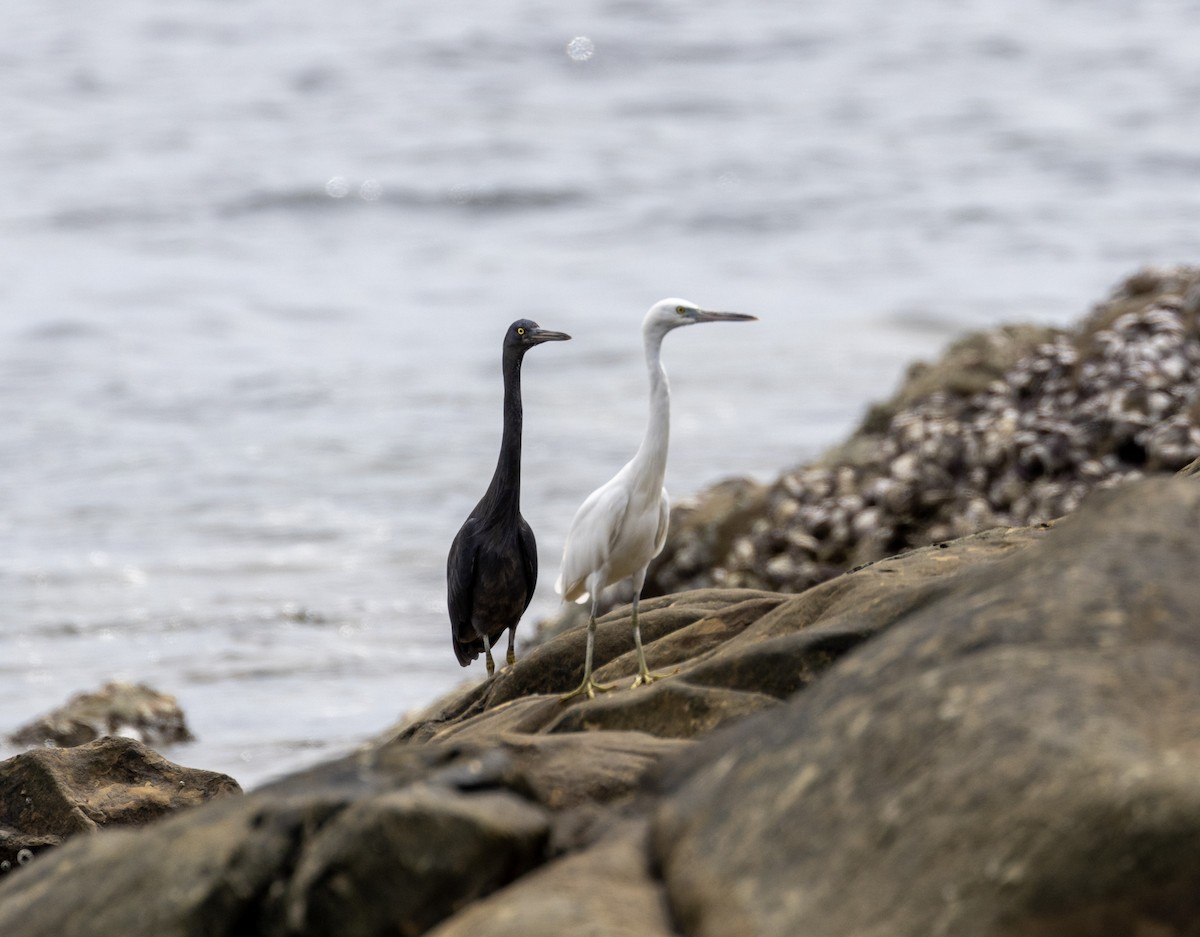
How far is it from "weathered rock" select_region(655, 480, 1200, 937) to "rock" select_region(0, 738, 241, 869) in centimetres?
289

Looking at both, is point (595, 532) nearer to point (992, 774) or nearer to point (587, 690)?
point (587, 690)

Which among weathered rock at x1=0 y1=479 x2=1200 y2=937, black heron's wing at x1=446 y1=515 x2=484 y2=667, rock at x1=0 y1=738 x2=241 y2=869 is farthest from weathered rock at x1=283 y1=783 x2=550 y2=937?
black heron's wing at x1=446 y1=515 x2=484 y2=667

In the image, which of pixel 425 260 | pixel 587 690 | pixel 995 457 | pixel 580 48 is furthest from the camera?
pixel 580 48

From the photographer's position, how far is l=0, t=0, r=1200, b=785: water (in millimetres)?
13000

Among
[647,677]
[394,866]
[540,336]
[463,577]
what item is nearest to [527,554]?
[463,577]

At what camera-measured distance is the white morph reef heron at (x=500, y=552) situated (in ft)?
23.7

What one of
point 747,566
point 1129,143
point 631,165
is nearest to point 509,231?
point 631,165

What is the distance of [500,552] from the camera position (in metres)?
7.22

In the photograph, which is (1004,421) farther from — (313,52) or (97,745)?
(313,52)

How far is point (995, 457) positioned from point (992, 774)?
24.8 ft

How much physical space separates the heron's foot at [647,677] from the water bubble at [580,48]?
31343 millimetres

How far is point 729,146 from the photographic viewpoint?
30.0m

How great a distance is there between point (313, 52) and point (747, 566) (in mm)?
28632

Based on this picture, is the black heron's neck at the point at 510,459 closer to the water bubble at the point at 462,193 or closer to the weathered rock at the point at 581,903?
the weathered rock at the point at 581,903
